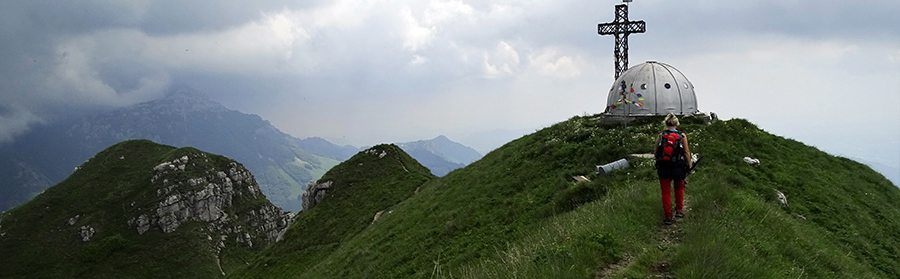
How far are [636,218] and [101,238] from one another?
122929 mm

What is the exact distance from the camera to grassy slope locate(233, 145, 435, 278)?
46.4m

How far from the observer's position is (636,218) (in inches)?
459

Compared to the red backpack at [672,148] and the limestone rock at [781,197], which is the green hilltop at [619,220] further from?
the red backpack at [672,148]

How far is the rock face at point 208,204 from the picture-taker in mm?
102812

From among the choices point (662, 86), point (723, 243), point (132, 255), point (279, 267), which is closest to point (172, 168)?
point (132, 255)

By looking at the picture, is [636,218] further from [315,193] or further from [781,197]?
[315,193]

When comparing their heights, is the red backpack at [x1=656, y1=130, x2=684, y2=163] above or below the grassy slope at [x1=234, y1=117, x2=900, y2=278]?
above

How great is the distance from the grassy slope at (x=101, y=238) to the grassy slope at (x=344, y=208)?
4340cm

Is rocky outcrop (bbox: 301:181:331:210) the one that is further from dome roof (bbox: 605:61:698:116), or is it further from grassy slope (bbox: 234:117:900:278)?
dome roof (bbox: 605:61:698:116)

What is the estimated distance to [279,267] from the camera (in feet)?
152

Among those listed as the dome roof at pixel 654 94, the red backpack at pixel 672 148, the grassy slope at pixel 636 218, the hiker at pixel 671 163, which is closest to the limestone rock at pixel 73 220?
the grassy slope at pixel 636 218

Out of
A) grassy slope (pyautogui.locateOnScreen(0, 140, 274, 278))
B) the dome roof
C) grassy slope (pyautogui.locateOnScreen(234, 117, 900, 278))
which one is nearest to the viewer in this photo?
grassy slope (pyautogui.locateOnScreen(234, 117, 900, 278))

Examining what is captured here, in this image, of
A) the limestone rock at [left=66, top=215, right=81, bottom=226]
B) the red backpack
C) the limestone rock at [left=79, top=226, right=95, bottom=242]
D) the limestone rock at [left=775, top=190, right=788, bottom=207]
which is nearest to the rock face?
the limestone rock at [left=79, top=226, right=95, bottom=242]

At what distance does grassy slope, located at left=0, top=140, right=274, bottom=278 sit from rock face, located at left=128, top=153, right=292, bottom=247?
216cm
